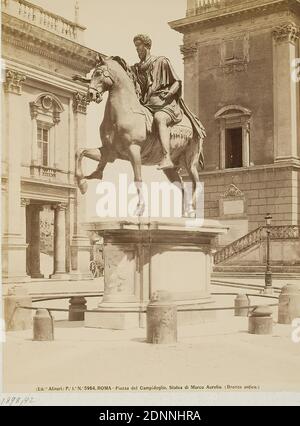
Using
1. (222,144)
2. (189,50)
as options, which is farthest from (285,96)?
(189,50)

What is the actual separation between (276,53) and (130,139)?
2547 centimetres

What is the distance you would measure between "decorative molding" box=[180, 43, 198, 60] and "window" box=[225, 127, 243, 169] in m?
4.48

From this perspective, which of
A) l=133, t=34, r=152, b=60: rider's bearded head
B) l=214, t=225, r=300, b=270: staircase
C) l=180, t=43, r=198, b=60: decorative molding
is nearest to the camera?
l=133, t=34, r=152, b=60: rider's bearded head

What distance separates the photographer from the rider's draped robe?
13.8 m

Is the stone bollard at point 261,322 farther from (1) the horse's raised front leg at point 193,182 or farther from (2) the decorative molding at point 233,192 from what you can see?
(2) the decorative molding at point 233,192

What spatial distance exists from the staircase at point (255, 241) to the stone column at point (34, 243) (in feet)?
27.7

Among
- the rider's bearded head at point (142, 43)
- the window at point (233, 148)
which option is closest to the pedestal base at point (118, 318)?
the rider's bearded head at point (142, 43)

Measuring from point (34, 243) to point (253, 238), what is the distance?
34.2 ft

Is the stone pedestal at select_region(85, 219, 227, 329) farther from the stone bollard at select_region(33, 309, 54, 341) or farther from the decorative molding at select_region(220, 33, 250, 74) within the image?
the decorative molding at select_region(220, 33, 250, 74)

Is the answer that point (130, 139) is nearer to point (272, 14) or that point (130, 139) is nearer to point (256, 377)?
point (256, 377)

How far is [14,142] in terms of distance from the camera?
1204 inches

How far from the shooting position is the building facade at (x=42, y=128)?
99.3 feet

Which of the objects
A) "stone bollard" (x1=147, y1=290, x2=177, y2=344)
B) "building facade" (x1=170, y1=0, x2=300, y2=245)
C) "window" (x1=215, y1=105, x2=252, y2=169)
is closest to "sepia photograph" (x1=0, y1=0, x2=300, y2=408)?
"stone bollard" (x1=147, y1=290, x2=177, y2=344)
